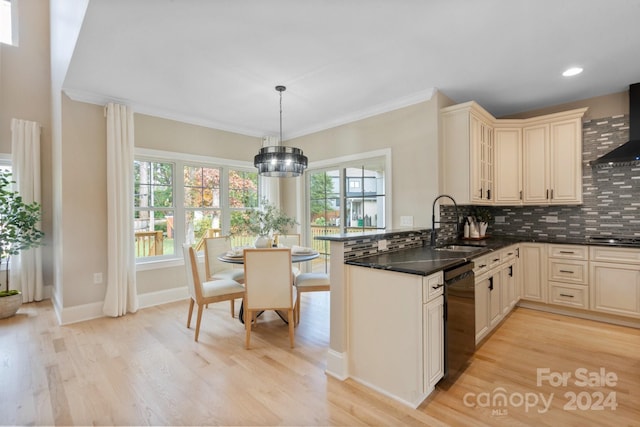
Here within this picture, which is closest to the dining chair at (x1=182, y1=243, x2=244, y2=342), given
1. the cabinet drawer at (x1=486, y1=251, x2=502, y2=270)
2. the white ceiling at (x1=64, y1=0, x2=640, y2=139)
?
the white ceiling at (x1=64, y1=0, x2=640, y2=139)

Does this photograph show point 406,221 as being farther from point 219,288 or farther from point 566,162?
point 219,288

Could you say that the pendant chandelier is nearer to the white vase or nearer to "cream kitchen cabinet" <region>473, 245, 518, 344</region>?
the white vase

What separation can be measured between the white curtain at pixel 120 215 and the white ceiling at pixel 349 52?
357 mm

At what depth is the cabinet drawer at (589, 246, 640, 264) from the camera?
307 cm

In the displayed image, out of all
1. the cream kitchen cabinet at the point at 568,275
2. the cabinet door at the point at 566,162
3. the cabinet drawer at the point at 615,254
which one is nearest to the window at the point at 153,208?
the cream kitchen cabinet at the point at 568,275

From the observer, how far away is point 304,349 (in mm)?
2707

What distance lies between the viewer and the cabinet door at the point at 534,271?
3.63 meters

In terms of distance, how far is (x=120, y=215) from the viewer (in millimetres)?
3621

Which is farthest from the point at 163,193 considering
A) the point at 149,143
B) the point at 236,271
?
the point at 236,271

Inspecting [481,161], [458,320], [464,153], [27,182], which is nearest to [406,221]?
[464,153]

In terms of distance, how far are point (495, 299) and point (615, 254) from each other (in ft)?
4.83

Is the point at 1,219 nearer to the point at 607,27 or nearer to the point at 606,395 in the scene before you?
the point at 606,395

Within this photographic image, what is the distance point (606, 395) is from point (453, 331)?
1098 mm

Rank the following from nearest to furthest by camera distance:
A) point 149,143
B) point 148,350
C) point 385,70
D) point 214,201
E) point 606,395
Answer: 1. point 606,395
2. point 148,350
3. point 385,70
4. point 149,143
5. point 214,201
